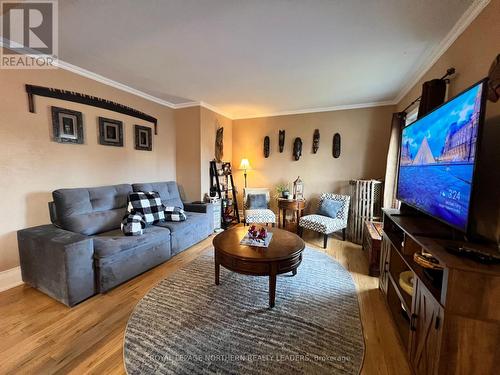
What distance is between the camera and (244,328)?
5.51 ft

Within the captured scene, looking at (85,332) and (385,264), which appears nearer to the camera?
(85,332)

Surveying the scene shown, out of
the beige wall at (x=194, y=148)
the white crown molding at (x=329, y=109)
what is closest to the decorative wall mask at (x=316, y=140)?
the white crown molding at (x=329, y=109)

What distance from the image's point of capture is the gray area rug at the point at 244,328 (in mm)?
1381

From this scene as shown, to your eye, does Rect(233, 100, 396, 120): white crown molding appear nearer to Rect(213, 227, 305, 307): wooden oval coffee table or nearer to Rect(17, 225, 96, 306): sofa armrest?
Rect(213, 227, 305, 307): wooden oval coffee table

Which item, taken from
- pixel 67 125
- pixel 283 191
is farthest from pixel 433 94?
pixel 67 125

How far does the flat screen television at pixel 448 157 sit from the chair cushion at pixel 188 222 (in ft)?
8.61

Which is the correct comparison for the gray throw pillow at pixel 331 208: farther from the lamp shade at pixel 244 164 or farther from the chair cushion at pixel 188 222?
the chair cushion at pixel 188 222

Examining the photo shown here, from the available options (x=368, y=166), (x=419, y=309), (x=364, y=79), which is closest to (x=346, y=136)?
(x=368, y=166)

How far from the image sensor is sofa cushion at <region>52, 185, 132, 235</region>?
2.31 m

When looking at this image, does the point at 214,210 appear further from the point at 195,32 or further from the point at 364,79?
the point at 364,79

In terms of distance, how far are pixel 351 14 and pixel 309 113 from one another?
268 cm

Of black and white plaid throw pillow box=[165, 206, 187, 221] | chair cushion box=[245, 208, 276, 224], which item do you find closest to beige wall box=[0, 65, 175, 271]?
black and white plaid throw pillow box=[165, 206, 187, 221]

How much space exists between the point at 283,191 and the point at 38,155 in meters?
3.48

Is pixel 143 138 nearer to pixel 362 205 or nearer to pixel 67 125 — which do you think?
pixel 67 125
